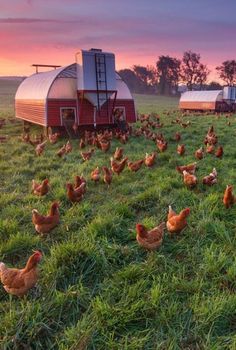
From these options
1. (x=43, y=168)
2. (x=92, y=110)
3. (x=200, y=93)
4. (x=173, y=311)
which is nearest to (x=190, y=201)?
(x=173, y=311)

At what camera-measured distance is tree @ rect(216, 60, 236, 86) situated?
7262 cm

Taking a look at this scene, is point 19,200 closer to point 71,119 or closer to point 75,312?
point 75,312

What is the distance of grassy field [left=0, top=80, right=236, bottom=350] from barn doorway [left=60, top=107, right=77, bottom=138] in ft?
26.7

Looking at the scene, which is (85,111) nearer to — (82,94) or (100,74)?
(82,94)

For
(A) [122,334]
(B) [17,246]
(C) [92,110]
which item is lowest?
(A) [122,334]

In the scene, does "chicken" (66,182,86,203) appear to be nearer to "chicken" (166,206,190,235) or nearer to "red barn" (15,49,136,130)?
"chicken" (166,206,190,235)

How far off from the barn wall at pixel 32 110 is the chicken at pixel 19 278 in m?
12.0

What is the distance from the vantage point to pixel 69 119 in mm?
14914

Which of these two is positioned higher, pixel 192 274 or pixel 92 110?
pixel 92 110

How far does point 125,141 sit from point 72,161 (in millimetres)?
3270

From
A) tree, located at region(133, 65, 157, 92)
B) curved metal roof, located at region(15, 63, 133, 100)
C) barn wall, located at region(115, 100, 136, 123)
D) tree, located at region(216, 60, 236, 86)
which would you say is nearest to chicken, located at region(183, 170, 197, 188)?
curved metal roof, located at region(15, 63, 133, 100)

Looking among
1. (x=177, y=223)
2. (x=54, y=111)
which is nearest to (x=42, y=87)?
(x=54, y=111)

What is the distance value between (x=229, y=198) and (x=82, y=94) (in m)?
10.5

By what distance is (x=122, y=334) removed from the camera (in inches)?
114
